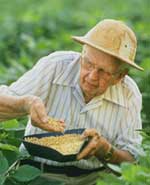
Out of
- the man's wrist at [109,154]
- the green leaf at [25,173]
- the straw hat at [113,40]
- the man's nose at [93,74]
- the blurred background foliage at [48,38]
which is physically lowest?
the blurred background foliage at [48,38]

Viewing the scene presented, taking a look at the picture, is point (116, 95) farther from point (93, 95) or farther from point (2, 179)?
point (2, 179)

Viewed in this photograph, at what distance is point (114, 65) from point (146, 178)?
1.10 m

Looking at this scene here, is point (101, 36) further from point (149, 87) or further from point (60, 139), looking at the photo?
point (149, 87)

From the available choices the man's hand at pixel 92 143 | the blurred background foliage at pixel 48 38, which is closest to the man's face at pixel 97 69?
the man's hand at pixel 92 143

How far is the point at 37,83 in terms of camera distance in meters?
5.41

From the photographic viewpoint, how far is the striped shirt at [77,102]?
5.44 meters

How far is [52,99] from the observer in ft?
18.0

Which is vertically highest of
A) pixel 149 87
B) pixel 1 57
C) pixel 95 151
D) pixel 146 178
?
pixel 146 178

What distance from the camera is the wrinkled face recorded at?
5.26m

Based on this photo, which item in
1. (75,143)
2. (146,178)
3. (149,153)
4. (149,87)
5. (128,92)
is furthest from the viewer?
(149,87)

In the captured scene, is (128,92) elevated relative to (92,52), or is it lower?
lower

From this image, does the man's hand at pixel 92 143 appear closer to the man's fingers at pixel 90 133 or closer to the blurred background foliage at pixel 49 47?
the man's fingers at pixel 90 133

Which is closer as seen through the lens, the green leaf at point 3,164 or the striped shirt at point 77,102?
the green leaf at point 3,164

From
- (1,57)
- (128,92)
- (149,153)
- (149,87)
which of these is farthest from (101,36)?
(1,57)
